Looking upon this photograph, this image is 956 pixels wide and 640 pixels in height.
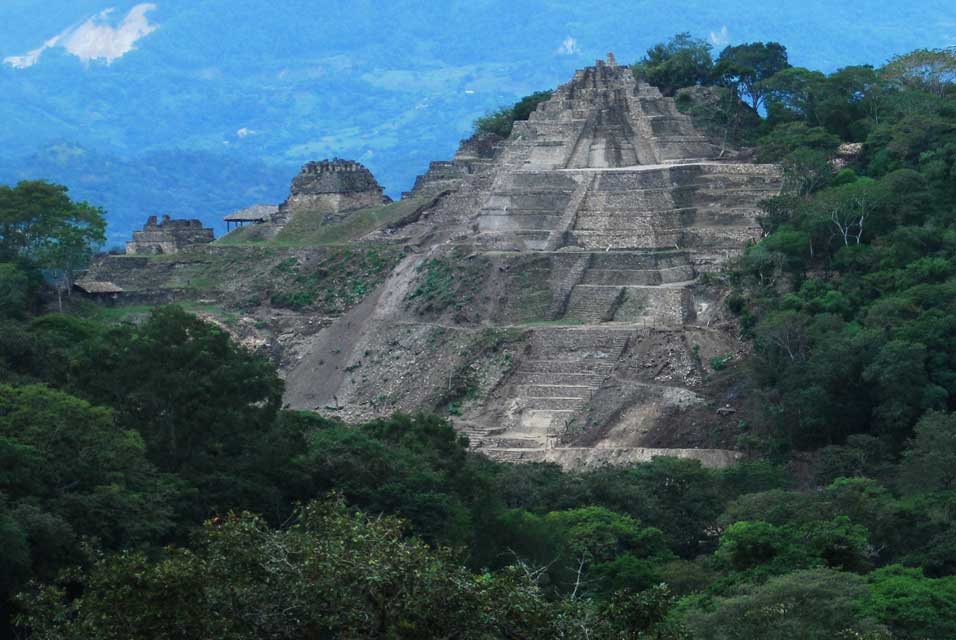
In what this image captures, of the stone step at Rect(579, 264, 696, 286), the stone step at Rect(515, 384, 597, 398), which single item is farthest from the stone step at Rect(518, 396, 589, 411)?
the stone step at Rect(579, 264, 696, 286)

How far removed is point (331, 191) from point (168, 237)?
7908 mm

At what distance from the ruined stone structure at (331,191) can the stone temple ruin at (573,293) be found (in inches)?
244

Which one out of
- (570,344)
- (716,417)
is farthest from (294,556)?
(570,344)

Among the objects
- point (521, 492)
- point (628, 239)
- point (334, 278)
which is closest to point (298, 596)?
point (521, 492)

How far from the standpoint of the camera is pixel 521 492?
46.8m

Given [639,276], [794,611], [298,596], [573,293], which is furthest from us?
[573,293]

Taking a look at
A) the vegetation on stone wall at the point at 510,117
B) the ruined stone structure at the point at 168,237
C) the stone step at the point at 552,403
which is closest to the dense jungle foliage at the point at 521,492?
the stone step at the point at 552,403

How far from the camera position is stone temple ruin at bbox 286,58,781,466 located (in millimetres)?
55562

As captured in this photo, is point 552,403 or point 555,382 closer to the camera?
point 552,403

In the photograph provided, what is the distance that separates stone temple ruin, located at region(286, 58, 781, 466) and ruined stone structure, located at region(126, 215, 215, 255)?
13.4m

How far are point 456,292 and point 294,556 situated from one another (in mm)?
40707

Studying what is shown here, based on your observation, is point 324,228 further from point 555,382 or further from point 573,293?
point 555,382

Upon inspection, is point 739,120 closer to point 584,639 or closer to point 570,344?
point 570,344

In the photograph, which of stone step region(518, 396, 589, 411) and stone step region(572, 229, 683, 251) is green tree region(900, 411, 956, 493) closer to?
stone step region(518, 396, 589, 411)
